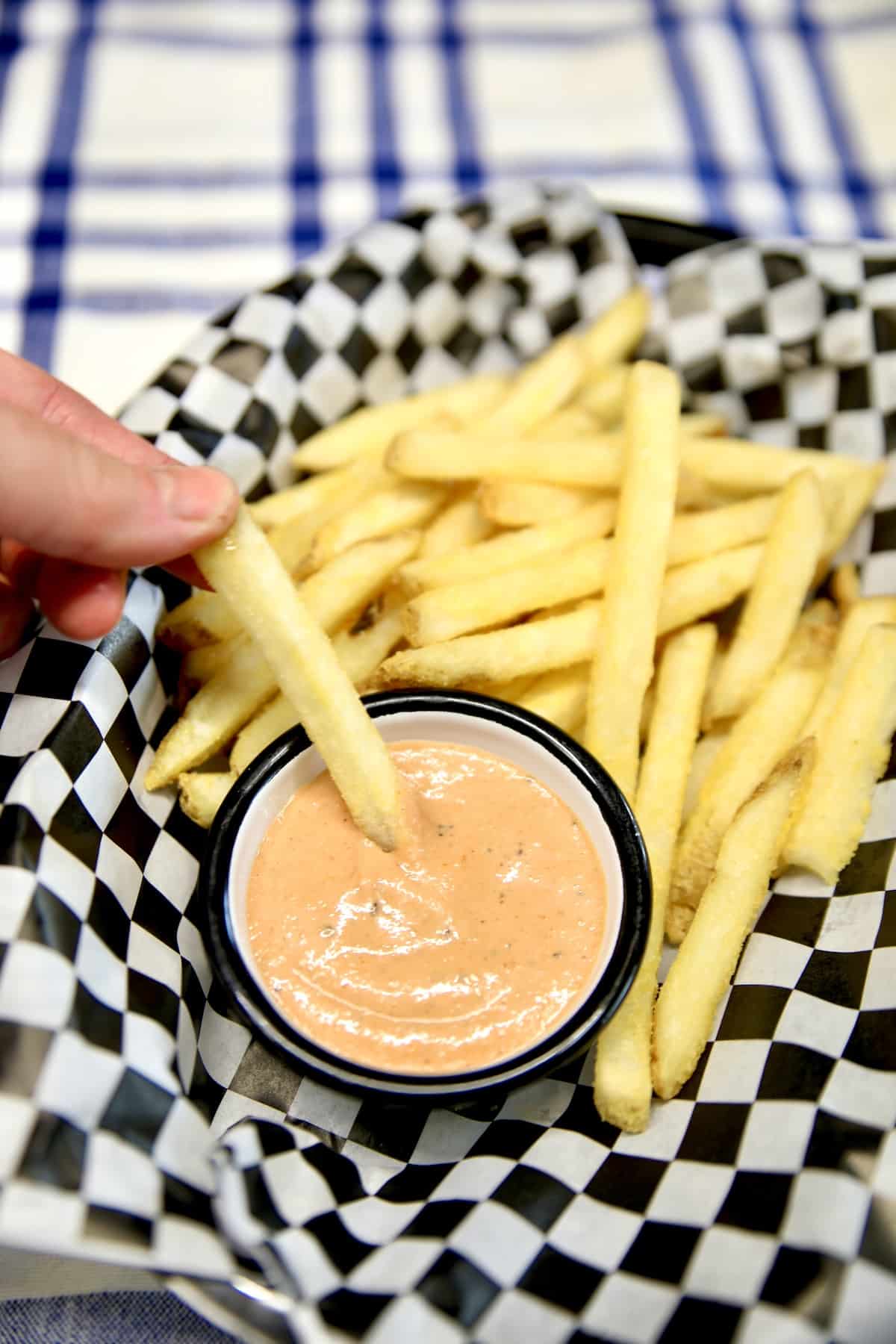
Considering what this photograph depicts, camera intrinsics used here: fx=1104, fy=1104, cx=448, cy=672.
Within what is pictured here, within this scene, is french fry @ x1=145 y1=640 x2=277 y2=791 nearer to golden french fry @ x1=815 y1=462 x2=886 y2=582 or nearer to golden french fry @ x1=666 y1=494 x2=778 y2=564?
golden french fry @ x1=666 y1=494 x2=778 y2=564

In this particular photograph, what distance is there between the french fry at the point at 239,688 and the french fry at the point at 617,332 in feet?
2.80

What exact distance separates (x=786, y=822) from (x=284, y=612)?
34.3 inches

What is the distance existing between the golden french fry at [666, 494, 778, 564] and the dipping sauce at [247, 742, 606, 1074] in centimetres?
56

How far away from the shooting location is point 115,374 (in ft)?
9.25

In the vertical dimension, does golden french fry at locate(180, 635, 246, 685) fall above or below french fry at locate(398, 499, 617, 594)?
below

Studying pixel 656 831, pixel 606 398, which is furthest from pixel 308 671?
pixel 606 398

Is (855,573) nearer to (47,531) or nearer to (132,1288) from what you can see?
(47,531)

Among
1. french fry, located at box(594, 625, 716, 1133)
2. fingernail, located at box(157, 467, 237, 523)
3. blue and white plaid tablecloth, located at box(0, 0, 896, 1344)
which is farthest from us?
blue and white plaid tablecloth, located at box(0, 0, 896, 1344)

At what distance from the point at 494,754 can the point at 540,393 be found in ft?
2.60

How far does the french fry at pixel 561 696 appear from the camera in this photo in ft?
6.20

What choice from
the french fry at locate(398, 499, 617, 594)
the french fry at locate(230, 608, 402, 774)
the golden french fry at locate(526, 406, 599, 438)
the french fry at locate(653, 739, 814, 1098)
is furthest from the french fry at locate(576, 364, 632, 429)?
A: the french fry at locate(653, 739, 814, 1098)

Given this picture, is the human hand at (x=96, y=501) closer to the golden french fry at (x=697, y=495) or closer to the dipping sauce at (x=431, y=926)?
the dipping sauce at (x=431, y=926)

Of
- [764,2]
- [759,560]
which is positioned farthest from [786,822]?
[764,2]

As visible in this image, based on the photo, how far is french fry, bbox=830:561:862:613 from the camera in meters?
2.21
